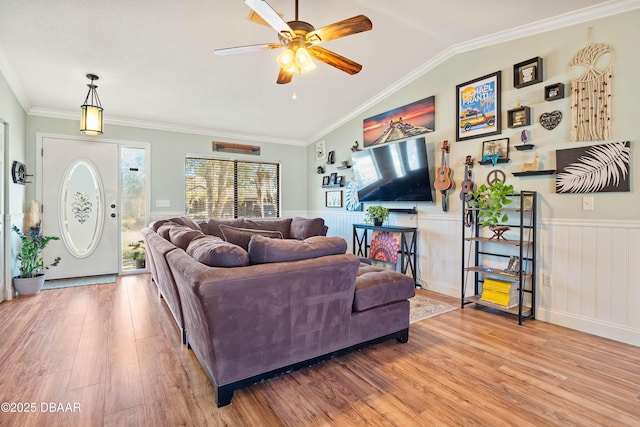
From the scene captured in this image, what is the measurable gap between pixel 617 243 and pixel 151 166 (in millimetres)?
5907

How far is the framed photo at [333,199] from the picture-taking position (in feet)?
18.9

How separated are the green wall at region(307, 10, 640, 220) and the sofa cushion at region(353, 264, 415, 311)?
5.53 ft

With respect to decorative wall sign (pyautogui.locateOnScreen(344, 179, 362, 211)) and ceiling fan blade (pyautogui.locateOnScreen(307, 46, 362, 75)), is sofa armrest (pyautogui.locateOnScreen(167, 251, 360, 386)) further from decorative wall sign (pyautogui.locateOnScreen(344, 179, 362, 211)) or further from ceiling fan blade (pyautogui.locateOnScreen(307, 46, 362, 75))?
decorative wall sign (pyautogui.locateOnScreen(344, 179, 362, 211))

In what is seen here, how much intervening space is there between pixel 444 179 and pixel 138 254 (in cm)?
478

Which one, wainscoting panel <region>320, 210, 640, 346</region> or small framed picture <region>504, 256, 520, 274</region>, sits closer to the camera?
wainscoting panel <region>320, 210, 640, 346</region>

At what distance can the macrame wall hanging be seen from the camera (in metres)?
2.63

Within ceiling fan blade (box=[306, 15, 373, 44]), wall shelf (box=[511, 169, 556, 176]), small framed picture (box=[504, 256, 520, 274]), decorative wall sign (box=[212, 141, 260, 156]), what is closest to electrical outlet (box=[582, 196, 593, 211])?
wall shelf (box=[511, 169, 556, 176])

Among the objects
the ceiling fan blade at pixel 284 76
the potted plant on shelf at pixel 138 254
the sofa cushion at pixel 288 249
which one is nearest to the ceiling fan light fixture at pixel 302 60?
the ceiling fan blade at pixel 284 76

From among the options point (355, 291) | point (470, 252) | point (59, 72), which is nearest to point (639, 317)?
point (470, 252)

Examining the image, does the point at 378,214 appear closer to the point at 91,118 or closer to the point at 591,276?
the point at 591,276

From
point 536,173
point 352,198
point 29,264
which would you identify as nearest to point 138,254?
point 29,264

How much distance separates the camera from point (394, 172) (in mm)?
4359

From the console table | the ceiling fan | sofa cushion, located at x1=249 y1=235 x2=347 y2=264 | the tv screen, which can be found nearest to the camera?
sofa cushion, located at x1=249 y1=235 x2=347 y2=264

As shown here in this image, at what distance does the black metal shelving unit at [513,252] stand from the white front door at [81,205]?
5036 mm
